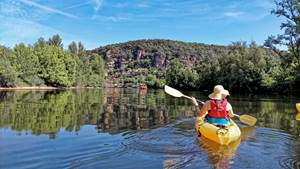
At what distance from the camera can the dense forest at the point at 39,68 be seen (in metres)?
77.7

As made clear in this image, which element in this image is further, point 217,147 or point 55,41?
point 55,41

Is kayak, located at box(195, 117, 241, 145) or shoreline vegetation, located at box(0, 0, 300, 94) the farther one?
shoreline vegetation, located at box(0, 0, 300, 94)

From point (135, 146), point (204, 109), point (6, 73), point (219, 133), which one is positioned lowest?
point (135, 146)

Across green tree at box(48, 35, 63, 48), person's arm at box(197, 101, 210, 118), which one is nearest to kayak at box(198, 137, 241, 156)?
person's arm at box(197, 101, 210, 118)

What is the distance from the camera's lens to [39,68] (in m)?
91.6

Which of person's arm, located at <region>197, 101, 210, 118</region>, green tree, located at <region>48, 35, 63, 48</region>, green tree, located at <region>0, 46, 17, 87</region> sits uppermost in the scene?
green tree, located at <region>48, 35, 63, 48</region>

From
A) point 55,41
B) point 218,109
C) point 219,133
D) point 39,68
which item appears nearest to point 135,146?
point 219,133

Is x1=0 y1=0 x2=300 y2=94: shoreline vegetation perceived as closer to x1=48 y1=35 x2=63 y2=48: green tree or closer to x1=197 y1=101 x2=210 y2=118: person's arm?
x1=48 y1=35 x2=63 y2=48: green tree

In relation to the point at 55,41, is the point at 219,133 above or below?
below

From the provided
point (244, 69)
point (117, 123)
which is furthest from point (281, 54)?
point (117, 123)

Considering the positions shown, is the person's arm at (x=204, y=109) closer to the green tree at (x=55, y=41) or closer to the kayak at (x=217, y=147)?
the kayak at (x=217, y=147)

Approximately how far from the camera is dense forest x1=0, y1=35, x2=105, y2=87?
7769 centimetres

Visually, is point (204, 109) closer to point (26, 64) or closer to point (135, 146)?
point (135, 146)

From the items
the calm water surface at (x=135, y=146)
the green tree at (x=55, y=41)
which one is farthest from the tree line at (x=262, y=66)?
the green tree at (x=55, y=41)
